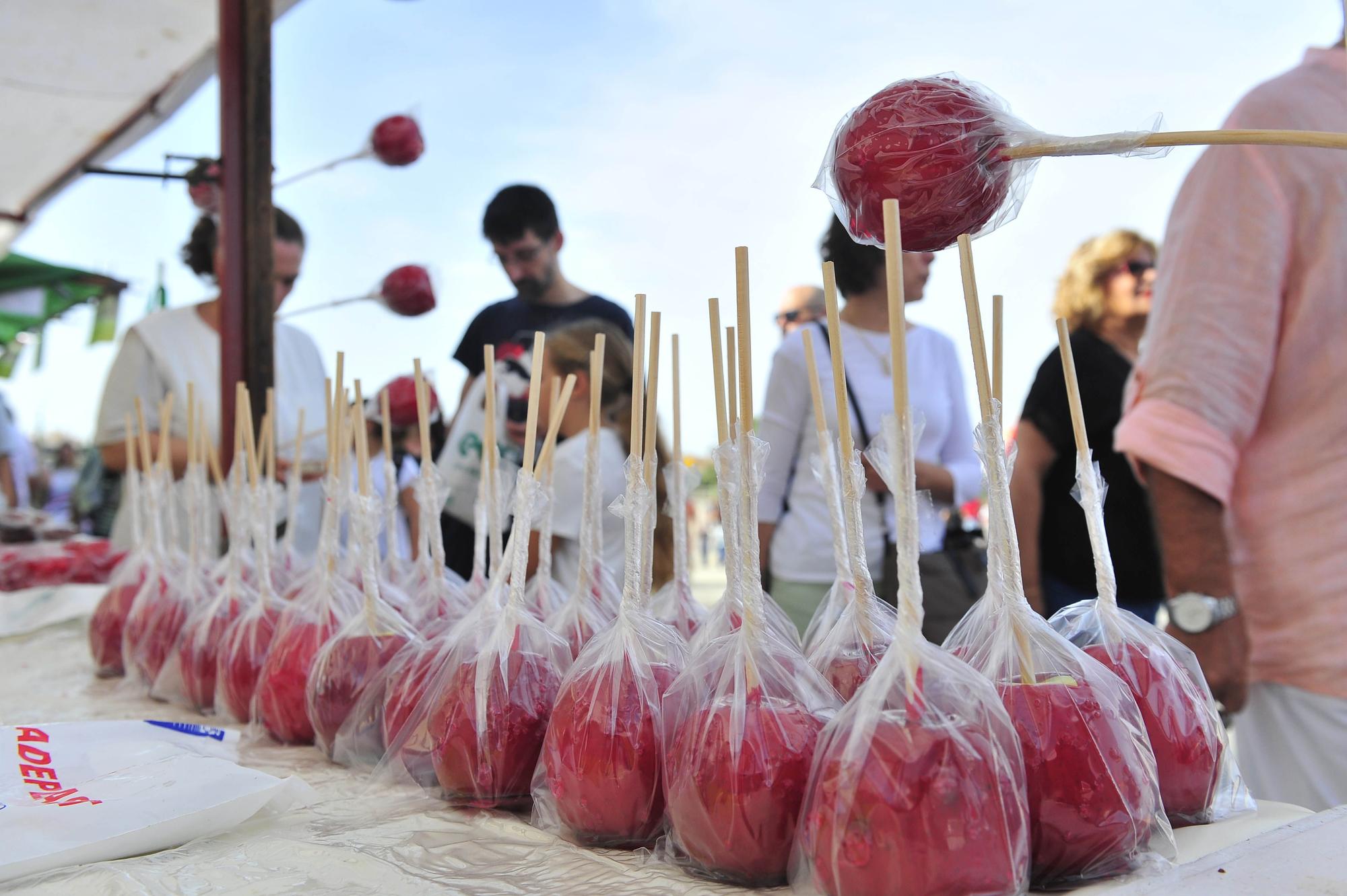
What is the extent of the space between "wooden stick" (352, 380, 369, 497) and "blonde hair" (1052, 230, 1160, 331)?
155cm

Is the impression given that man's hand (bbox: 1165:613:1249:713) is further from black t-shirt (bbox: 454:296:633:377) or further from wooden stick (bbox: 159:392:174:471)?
wooden stick (bbox: 159:392:174:471)

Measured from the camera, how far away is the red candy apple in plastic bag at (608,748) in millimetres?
715

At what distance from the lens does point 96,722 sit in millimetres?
979

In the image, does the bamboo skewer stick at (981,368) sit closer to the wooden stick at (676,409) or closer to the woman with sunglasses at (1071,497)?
the wooden stick at (676,409)

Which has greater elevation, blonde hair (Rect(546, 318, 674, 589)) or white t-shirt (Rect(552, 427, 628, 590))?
blonde hair (Rect(546, 318, 674, 589))

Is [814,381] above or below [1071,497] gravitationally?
above

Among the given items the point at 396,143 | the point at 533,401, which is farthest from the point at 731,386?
the point at 396,143

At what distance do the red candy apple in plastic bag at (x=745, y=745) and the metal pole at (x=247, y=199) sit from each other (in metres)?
1.65

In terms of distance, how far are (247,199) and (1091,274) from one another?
1834 millimetres

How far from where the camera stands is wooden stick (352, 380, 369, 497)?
44.7 inches

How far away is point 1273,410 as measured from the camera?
4.12 ft

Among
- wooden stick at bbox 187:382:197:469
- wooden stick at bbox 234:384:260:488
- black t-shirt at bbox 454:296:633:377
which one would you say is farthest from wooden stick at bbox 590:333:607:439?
black t-shirt at bbox 454:296:633:377

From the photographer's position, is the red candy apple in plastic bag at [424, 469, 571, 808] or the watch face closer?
the red candy apple in plastic bag at [424, 469, 571, 808]

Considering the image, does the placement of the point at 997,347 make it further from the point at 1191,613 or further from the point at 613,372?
the point at 613,372
